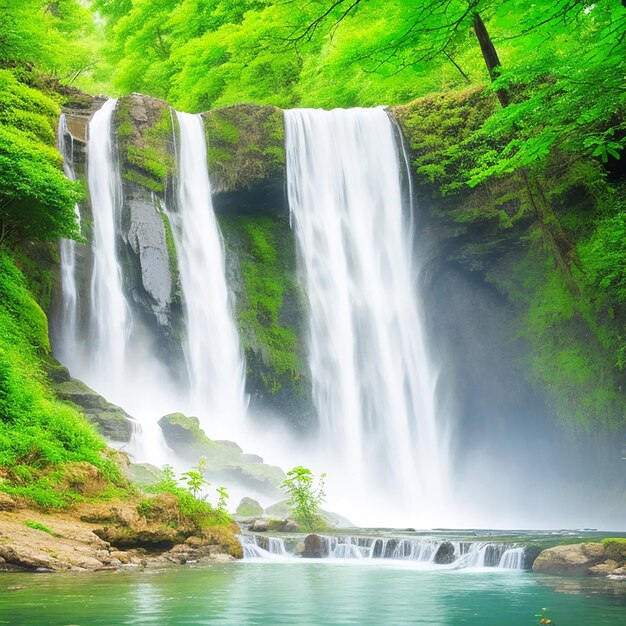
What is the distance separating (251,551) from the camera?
10812 mm

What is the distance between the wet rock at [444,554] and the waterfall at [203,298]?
9710mm

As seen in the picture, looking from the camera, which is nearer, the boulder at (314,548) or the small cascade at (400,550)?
the small cascade at (400,550)

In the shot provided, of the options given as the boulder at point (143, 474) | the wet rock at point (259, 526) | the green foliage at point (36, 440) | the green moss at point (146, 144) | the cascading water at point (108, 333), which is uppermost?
the green moss at point (146, 144)

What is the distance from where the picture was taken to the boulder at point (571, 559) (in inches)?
352

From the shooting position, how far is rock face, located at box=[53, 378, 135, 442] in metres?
15.0

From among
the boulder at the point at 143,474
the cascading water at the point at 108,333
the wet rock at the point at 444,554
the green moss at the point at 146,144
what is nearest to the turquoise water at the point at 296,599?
the wet rock at the point at 444,554

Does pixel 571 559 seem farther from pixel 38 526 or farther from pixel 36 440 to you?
pixel 36 440

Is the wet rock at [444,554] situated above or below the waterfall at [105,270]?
below

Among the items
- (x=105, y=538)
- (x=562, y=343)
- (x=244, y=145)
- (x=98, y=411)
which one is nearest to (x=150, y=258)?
(x=244, y=145)

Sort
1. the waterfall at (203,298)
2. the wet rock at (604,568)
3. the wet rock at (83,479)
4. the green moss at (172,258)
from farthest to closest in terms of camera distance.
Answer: the green moss at (172,258)
the waterfall at (203,298)
the wet rock at (83,479)
the wet rock at (604,568)

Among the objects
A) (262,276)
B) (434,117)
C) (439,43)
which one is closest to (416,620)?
(439,43)

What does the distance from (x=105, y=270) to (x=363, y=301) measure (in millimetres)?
7809

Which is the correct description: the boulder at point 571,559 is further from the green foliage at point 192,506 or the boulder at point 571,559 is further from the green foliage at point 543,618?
the green foliage at point 192,506

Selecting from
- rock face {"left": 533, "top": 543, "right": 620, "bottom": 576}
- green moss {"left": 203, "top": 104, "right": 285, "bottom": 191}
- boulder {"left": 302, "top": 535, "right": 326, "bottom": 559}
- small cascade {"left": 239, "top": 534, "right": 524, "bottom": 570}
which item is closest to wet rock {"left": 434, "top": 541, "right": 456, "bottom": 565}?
small cascade {"left": 239, "top": 534, "right": 524, "bottom": 570}
